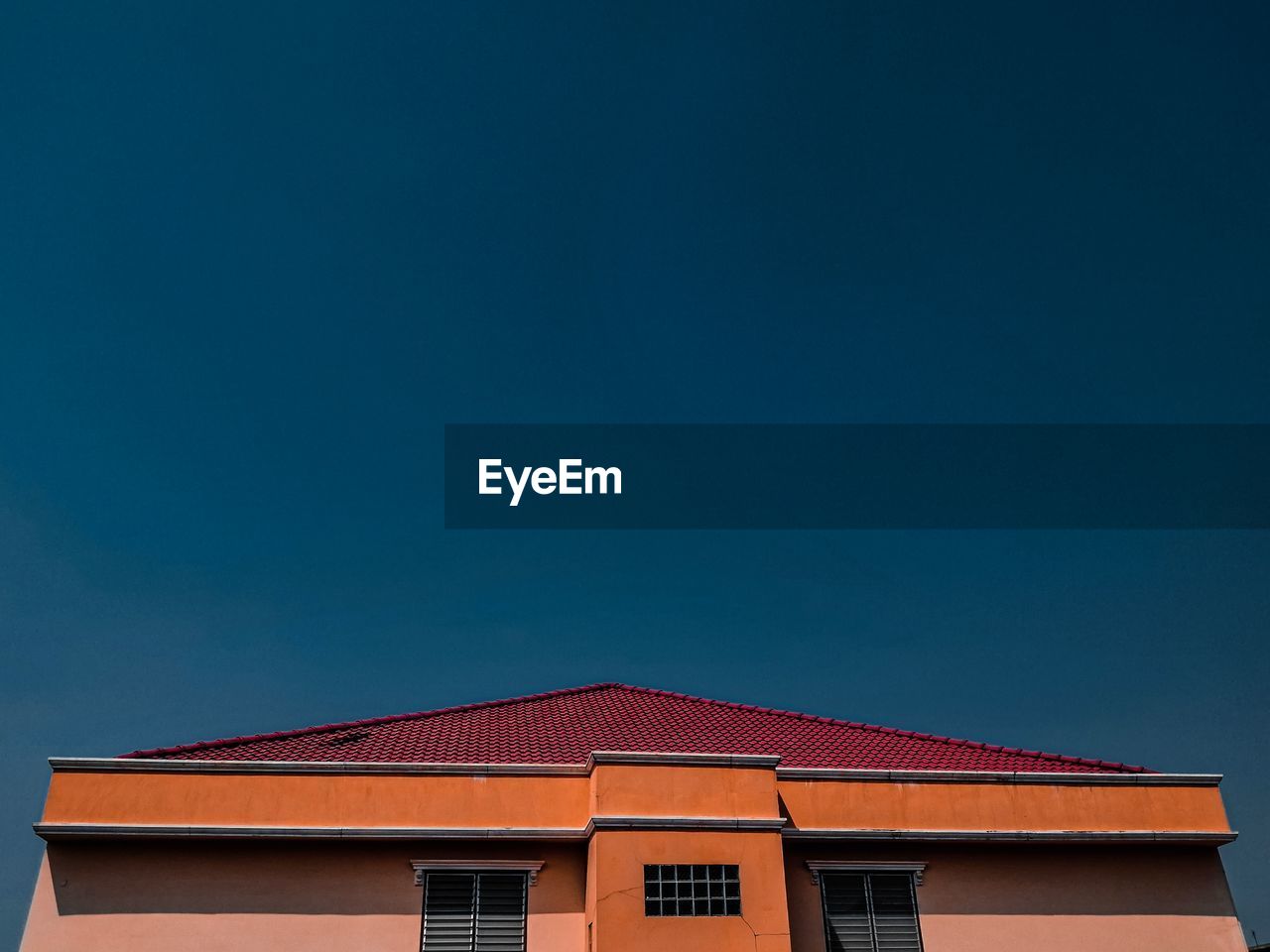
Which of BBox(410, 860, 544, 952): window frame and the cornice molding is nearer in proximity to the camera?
BBox(410, 860, 544, 952): window frame

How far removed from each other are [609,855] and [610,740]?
3.91 m

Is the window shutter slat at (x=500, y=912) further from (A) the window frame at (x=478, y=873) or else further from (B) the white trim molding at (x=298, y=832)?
(B) the white trim molding at (x=298, y=832)

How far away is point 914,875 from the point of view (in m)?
16.6

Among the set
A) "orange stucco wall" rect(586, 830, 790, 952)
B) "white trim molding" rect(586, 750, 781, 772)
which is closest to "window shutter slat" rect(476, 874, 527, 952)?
"orange stucco wall" rect(586, 830, 790, 952)

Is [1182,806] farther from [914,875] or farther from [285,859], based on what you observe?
[285,859]

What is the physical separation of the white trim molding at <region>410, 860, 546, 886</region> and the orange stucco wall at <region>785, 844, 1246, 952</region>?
13.2 feet

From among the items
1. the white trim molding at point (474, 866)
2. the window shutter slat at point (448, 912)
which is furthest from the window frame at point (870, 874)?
the window shutter slat at point (448, 912)

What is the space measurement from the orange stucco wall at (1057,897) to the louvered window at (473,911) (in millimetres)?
4295

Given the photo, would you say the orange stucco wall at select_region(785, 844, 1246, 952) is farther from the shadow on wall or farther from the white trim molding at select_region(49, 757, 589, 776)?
the shadow on wall

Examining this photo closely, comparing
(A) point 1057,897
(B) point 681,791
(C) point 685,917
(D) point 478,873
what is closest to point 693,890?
(C) point 685,917

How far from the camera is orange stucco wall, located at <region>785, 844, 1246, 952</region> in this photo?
16.3 metres

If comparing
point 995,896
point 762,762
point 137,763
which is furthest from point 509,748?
point 995,896

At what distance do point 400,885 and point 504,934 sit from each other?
5.63 ft

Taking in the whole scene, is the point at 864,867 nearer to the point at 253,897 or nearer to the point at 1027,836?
the point at 1027,836
